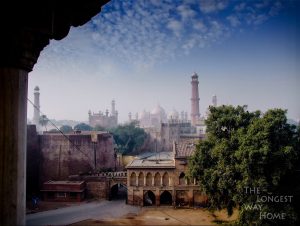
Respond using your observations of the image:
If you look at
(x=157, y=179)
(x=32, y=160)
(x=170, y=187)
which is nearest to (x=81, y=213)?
(x=157, y=179)

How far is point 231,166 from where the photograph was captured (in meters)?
17.6

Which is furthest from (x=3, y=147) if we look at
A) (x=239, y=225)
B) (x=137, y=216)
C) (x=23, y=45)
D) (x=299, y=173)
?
(x=137, y=216)

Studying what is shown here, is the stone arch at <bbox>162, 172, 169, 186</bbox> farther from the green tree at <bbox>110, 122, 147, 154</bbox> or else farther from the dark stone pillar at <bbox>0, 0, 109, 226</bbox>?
the green tree at <bbox>110, 122, 147, 154</bbox>

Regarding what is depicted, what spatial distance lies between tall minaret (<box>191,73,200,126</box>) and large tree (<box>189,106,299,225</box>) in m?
56.1

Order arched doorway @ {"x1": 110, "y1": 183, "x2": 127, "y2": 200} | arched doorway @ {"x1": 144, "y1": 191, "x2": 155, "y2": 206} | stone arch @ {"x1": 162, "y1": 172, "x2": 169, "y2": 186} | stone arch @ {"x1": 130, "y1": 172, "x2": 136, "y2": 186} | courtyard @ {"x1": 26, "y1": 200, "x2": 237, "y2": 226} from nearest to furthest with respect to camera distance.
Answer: courtyard @ {"x1": 26, "y1": 200, "x2": 237, "y2": 226} → stone arch @ {"x1": 162, "y1": 172, "x2": 169, "y2": 186} → arched doorway @ {"x1": 144, "y1": 191, "x2": 155, "y2": 206} → stone arch @ {"x1": 130, "y1": 172, "x2": 136, "y2": 186} → arched doorway @ {"x1": 110, "y1": 183, "x2": 127, "y2": 200}

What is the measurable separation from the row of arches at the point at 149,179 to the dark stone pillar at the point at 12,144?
86.7ft

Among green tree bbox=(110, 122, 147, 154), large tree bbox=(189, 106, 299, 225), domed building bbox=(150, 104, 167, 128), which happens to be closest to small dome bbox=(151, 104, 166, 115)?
domed building bbox=(150, 104, 167, 128)

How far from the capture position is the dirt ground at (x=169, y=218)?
72.5 feet

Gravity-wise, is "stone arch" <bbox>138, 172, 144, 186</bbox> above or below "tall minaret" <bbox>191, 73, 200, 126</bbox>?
below

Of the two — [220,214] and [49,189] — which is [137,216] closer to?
[220,214]

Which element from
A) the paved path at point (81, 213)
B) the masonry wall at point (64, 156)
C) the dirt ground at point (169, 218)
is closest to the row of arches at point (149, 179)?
the paved path at point (81, 213)

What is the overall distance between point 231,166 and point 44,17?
17.1 meters

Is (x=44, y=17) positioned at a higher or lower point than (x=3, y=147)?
higher

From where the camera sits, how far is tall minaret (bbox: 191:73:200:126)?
2963 inches
